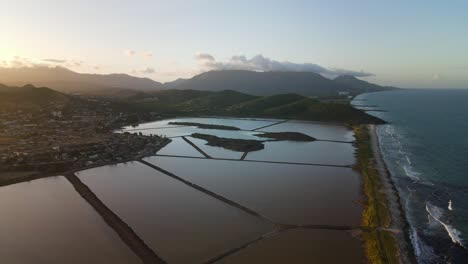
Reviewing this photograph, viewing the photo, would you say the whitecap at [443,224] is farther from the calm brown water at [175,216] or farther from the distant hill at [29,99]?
the distant hill at [29,99]

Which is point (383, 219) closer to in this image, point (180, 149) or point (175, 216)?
point (175, 216)

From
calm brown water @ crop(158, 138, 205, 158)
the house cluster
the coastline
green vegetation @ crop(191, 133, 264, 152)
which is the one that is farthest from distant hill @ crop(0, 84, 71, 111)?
the coastline

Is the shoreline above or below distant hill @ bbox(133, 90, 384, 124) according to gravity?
below

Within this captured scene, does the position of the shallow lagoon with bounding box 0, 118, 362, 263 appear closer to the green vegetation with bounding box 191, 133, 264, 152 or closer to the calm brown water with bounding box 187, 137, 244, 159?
the calm brown water with bounding box 187, 137, 244, 159

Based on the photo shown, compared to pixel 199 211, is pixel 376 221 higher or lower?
lower

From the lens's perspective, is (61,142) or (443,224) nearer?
(443,224)

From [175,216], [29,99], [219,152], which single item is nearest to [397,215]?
[175,216]
